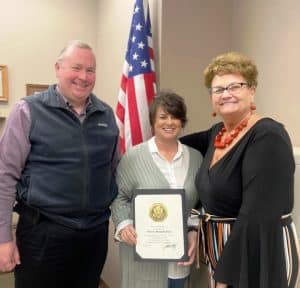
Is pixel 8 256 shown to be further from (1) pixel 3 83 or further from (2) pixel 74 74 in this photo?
(1) pixel 3 83

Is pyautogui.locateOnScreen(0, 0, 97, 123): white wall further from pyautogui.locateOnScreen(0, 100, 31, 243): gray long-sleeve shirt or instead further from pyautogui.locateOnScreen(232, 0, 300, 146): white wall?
pyautogui.locateOnScreen(0, 100, 31, 243): gray long-sleeve shirt

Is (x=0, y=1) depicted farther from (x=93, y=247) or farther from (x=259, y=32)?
(x=93, y=247)

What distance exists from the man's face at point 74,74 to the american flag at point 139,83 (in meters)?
0.59

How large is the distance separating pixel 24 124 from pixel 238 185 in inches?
34.7

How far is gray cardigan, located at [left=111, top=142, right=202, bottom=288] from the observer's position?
5.61ft

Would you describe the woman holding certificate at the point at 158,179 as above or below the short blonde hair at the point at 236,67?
below

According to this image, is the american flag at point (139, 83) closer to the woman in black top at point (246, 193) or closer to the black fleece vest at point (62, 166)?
the black fleece vest at point (62, 166)

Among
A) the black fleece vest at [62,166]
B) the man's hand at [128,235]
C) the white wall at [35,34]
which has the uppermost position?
the white wall at [35,34]

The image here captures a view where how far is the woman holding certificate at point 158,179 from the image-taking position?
171cm

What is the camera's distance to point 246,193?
4.36ft

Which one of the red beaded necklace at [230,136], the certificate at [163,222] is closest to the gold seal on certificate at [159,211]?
the certificate at [163,222]

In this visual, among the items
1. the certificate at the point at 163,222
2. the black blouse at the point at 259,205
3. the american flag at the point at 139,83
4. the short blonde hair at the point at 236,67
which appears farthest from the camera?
the american flag at the point at 139,83

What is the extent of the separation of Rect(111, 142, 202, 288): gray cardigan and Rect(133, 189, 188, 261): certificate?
0.29 ft

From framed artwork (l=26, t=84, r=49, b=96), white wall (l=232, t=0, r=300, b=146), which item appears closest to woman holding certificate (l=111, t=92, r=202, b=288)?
white wall (l=232, t=0, r=300, b=146)
